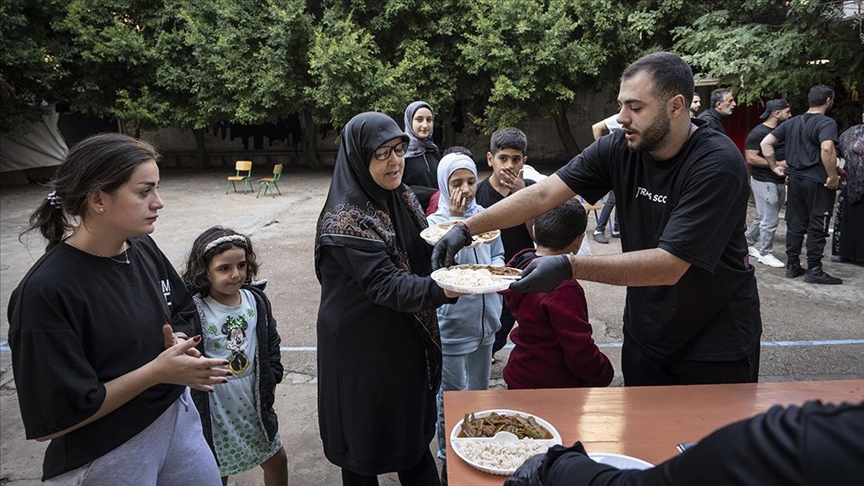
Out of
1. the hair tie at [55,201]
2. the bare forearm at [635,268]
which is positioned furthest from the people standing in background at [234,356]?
the bare forearm at [635,268]

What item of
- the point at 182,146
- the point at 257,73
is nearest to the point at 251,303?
the point at 257,73

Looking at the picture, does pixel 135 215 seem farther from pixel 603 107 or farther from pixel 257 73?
pixel 603 107

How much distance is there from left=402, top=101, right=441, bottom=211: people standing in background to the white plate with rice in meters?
2.95

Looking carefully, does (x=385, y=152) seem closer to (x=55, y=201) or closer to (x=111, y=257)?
(x=111, y=257)

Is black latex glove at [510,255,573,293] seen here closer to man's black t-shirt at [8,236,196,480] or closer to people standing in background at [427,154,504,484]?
people standing in background at [427,154,504,484]

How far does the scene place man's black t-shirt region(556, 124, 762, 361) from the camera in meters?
2.14

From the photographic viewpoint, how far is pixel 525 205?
110 inches

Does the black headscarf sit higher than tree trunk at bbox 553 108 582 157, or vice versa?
tree trunk at bbox 553 108 582 157

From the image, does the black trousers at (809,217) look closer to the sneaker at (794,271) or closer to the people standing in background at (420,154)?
the sneaker at (794,271)

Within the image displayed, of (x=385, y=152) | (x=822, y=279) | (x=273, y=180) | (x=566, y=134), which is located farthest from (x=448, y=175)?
(x=566, y=134)

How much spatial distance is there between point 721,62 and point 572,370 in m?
10.2

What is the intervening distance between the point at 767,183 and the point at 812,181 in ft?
1.99

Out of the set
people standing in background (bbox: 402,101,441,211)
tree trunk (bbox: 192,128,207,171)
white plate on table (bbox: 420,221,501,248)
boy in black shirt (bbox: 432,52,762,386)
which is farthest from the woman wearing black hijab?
tree trunk (bbox: 192,128,207,171)

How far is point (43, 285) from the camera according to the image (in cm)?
170
